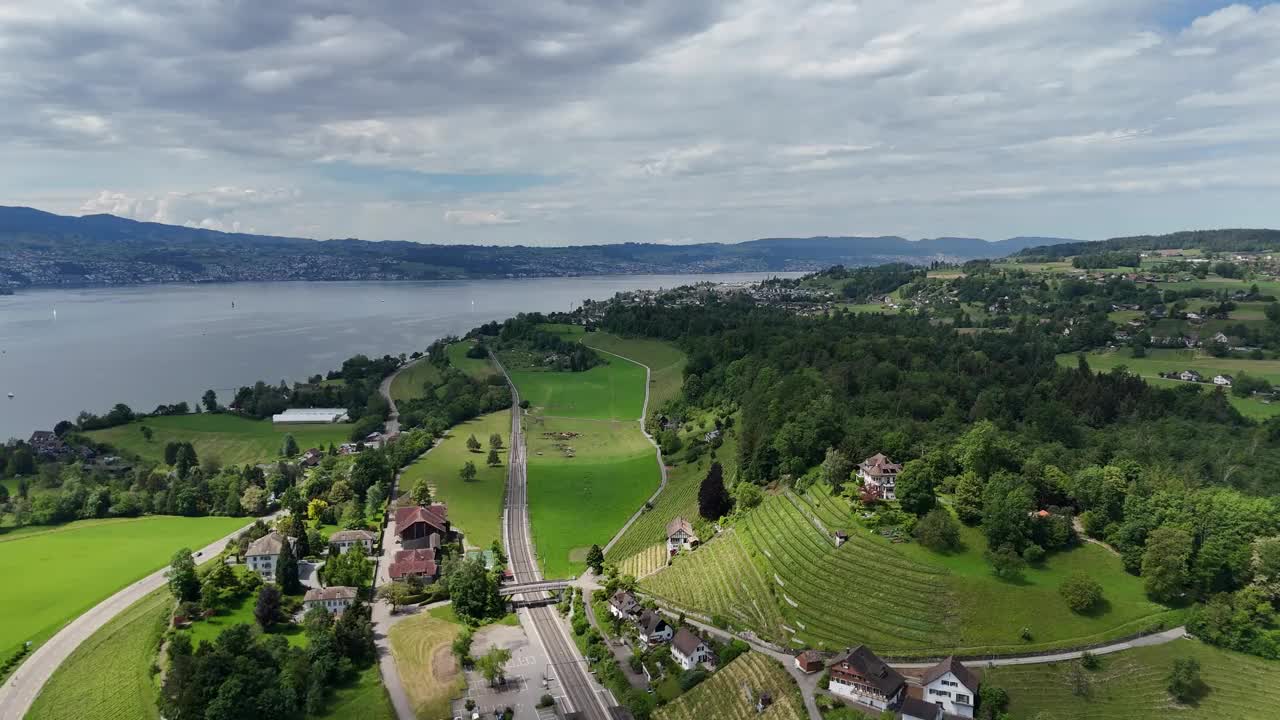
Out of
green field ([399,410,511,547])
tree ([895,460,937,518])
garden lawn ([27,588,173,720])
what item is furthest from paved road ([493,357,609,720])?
tree ([895,460,937,518])

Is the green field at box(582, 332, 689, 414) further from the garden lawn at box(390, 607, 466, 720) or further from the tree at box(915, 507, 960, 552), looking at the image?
the tree at box(915, 507, 960, 552)

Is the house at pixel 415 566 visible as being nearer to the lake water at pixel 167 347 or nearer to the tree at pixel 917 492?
the tree at pixel 917 492

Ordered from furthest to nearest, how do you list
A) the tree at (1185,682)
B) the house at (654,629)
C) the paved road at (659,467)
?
the paved road at (659,467) → the house at (654,629) → the tree at (1185,682)

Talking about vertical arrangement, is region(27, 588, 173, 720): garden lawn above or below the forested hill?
below

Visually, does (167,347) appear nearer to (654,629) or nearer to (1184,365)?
(654,629)

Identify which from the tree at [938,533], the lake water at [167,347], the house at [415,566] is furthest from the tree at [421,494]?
the lake water at [167,347]

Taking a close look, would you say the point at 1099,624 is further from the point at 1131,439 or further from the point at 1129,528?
the point at 1131,439
